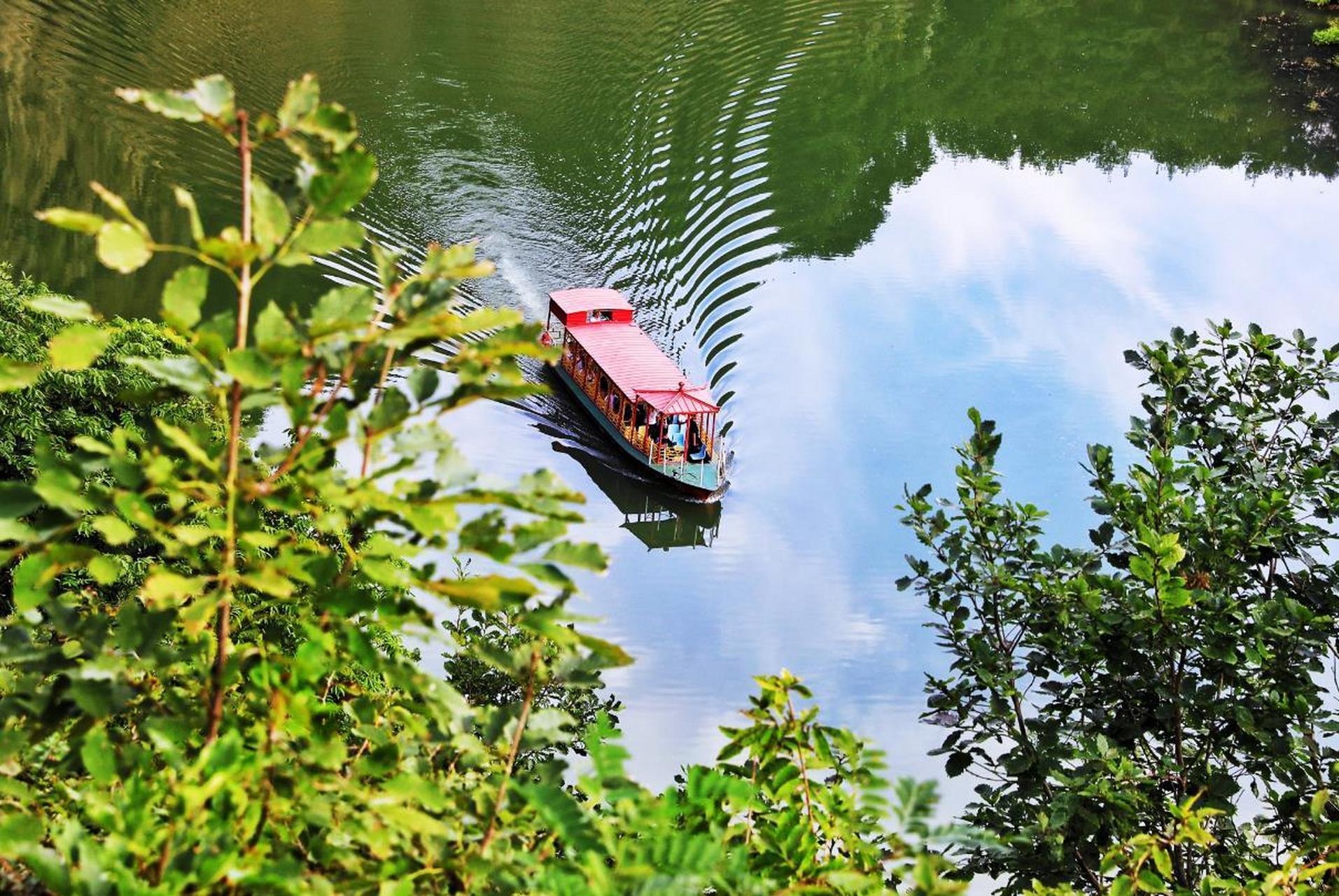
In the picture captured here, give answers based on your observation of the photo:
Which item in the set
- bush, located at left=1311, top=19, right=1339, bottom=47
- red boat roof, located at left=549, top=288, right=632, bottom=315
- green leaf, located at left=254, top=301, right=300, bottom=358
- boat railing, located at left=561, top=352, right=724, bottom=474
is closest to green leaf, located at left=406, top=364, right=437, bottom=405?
green leaf, located at left=254, top=301, right=300, bottom=358

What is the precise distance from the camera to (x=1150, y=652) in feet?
14.0

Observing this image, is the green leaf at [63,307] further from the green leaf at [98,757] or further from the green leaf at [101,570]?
the green leaf at [98,757]

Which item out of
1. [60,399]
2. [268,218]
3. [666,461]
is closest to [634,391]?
[666,461]

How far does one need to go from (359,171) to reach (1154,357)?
3.99 m

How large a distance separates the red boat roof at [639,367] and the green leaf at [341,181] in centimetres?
1337

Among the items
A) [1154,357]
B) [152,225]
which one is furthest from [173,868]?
[152,225]

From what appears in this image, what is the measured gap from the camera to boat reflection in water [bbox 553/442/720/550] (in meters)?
14.9

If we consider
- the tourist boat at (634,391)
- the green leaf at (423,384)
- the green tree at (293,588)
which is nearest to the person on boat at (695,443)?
the tourist boat at (634,391)

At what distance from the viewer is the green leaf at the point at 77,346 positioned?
56.4 inches

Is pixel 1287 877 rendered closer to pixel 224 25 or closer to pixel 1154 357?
pixel 1154 357

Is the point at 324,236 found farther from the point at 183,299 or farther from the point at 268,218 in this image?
the point at 183,299

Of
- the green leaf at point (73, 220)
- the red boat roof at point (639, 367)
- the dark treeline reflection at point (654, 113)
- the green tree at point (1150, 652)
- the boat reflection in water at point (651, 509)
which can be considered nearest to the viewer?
the green leaf at point (73, 220)

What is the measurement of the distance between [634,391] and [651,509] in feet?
4.36

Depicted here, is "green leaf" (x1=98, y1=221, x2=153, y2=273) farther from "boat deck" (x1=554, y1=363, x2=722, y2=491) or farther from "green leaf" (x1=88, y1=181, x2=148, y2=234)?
"boat deck" (x1=554, y1=363, x2=722, y2=491)
